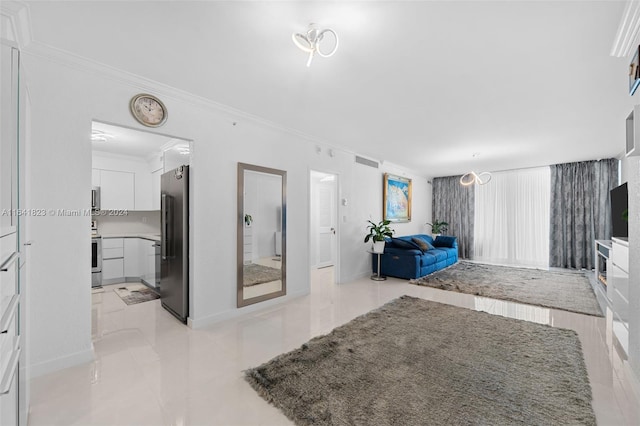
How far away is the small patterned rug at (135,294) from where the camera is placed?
4.25 m

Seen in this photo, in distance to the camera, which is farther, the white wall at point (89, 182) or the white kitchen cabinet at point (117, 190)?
the white kitchen cabinet at point (117, 190)

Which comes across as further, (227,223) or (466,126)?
(466,126)

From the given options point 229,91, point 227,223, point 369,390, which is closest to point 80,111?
point 229,91

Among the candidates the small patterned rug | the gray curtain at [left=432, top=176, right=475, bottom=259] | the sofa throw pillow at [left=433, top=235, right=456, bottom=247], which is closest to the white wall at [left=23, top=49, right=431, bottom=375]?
the small patterned rug

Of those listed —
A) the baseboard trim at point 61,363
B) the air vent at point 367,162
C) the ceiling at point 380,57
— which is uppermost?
the ceiling at point 380,57

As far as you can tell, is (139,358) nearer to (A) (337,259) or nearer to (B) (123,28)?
(B) (123,28)

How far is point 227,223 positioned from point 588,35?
374cm

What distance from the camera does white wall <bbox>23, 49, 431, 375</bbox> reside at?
2291 millimetres

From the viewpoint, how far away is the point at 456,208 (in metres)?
8.48

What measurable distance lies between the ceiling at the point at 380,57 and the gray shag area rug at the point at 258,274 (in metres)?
2.02

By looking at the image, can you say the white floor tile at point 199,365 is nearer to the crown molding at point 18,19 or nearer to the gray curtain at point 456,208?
the crown molding at point 18,19

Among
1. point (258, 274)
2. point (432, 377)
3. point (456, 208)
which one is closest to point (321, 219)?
point (258, 274)

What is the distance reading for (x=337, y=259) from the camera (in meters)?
5.40

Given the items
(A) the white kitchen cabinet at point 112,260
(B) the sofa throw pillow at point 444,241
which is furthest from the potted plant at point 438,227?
(A) the white kitchen cabinet at point 112,260
